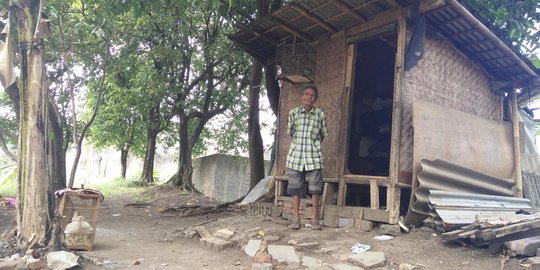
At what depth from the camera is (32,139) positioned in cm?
417

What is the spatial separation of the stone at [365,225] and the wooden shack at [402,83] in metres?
0.04

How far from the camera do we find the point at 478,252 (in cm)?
402

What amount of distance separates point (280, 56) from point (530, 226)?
15.3 ft

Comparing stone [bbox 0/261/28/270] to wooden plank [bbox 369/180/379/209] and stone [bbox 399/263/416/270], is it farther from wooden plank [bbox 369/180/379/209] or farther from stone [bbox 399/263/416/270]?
wooden plank [bbox 369/180/379/209]

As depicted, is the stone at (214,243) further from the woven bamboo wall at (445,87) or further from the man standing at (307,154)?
the woven bamboo wall at (445,87)

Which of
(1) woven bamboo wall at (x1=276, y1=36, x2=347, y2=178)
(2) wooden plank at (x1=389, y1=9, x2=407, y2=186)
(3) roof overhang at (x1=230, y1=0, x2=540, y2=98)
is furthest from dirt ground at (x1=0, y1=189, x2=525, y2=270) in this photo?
(3) roof overhang at (x1=230, y1=0, x2=540, y2=98)

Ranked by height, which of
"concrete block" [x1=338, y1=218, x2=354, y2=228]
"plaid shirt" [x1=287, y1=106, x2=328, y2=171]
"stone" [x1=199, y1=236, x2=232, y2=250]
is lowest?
"stone" [x1=199, y1=236, x2=232, y2=250]

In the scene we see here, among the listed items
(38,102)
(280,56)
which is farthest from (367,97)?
(38,102)

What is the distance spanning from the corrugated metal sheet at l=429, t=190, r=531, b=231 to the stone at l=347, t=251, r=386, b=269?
899 millimetres

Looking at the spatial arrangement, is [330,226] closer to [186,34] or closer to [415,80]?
[415,80]

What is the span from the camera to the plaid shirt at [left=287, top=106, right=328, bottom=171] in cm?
523

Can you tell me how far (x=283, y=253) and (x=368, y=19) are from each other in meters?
3.37

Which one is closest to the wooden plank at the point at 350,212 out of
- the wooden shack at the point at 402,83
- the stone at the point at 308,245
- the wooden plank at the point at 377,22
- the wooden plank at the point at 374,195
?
the wooden shack at the point at 402,83

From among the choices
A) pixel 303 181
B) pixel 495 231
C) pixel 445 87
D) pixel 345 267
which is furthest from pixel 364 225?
Result: pixel 445 87
